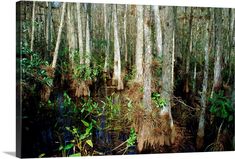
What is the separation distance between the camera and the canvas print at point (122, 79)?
8359mm

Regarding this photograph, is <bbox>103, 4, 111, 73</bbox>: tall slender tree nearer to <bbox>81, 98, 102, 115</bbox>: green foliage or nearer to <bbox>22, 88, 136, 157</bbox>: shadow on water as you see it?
<bbox>81, 98, 102, 115</bbox>: green foliage

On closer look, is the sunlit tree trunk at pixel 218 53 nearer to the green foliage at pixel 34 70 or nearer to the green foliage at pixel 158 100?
the green foliage at pixel 158 100

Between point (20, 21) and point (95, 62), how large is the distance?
1130 mm

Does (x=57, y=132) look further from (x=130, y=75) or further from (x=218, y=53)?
(x=218, y=53)

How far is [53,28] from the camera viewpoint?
333 inches

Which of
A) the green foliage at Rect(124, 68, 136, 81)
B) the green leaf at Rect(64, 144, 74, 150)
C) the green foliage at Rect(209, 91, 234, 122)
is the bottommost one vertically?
the green leaf at Rect(64, 144, 74, 150)

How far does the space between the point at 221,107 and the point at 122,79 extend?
→ 159 centimetres

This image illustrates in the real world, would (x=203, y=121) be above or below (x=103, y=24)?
below

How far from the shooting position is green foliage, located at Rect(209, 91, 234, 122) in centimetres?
931

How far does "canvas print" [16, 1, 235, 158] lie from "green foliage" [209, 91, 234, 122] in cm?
1

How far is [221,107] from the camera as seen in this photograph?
9.37 metres

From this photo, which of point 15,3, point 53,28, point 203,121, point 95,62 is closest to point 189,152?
point 203,121

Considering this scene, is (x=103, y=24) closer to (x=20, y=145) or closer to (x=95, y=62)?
(x=95, y=62)

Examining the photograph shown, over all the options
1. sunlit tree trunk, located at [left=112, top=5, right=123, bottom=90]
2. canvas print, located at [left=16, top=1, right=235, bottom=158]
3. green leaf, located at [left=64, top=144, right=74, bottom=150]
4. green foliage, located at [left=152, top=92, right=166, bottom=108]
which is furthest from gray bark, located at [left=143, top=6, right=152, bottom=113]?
green leaf, located at [left=64, top=144, right=74, bottom=150]
